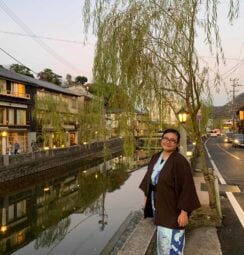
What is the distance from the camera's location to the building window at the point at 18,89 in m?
43.0

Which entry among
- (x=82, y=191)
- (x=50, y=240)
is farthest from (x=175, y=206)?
(x=82, y=191)

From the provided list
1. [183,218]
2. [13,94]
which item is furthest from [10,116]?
[183,218]

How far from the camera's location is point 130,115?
31.9 ft

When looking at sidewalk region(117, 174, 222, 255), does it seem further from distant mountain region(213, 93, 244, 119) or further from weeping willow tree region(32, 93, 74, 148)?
weeping willow tree region(32, 93, 74, 148)

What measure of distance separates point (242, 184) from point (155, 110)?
8972mm

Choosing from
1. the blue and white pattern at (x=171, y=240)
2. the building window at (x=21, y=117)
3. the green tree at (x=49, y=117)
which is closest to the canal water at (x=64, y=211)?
the blue and white pattern at (x=171, y=240)

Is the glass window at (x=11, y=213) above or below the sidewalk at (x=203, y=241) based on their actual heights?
below

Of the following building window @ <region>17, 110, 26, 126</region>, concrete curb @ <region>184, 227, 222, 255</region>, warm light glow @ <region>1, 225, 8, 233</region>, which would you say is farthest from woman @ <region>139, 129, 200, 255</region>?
building window @ <region>17, 110, 26, 126</region>

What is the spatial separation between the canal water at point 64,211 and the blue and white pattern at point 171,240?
323 inches

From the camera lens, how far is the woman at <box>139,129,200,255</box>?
4320 mm

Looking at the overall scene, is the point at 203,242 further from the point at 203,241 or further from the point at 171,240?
the point at 171,240

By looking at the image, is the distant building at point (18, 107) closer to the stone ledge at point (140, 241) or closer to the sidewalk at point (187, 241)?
the sidewalk at point (187, 241)

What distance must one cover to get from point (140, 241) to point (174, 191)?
6.76 feet

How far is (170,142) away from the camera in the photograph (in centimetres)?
448
